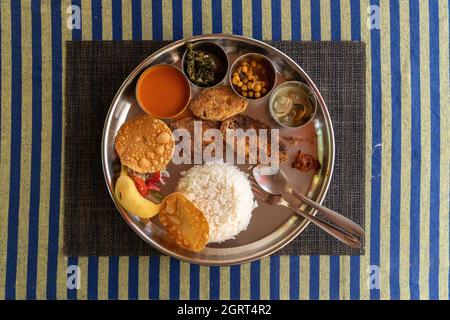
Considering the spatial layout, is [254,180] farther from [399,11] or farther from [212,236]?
[399,11]

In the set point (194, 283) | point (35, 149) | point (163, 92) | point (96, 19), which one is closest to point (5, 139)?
point (35, 149)

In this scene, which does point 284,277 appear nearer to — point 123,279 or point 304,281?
point 304,281

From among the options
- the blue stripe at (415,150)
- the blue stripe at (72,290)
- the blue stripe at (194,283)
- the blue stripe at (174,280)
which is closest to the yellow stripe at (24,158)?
the blue stripe at (72,290)

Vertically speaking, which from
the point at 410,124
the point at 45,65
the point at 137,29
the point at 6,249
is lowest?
the point at 6,249

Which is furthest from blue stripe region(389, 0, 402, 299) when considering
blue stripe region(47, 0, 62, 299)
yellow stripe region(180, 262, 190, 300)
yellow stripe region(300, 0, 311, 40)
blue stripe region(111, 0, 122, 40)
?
Answer: blue stripe region(47, 0, 62, 299)

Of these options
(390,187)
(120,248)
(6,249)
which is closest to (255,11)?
(390,187)

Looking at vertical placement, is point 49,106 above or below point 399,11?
below

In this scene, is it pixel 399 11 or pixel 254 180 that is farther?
pixel 399 11
